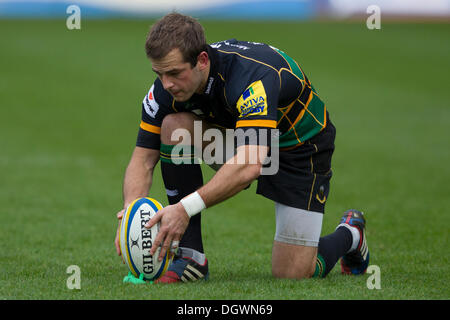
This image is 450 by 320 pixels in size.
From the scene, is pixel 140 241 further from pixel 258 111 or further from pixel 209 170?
pixel 209 170

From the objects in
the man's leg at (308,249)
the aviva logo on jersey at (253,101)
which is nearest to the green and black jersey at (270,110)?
the aviva logo on jersey at (253,101)

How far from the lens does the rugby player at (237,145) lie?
4305 mm

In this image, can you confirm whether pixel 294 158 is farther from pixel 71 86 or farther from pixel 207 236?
pixel 71 86

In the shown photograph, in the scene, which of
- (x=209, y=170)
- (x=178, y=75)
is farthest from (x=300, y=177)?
(x=209, y=170)

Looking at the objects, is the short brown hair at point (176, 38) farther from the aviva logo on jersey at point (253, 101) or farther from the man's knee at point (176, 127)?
the man's knee at point (176, 127)

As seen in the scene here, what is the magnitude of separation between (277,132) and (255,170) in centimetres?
79

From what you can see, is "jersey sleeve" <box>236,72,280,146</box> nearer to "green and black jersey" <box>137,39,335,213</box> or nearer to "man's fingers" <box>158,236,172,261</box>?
"green and black jersey" <box>137,39,335,213</box>

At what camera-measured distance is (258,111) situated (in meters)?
4.35

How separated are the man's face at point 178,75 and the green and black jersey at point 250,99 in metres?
0.14

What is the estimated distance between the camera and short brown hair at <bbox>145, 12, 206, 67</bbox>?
4.35 metres

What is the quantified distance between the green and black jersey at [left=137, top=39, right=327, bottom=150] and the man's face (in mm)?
143

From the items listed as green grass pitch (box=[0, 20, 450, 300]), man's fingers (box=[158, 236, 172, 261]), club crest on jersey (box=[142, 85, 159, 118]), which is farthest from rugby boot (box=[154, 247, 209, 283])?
club crest on jersey (box=[142, 85, 159, 118])

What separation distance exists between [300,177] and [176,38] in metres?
1.53
